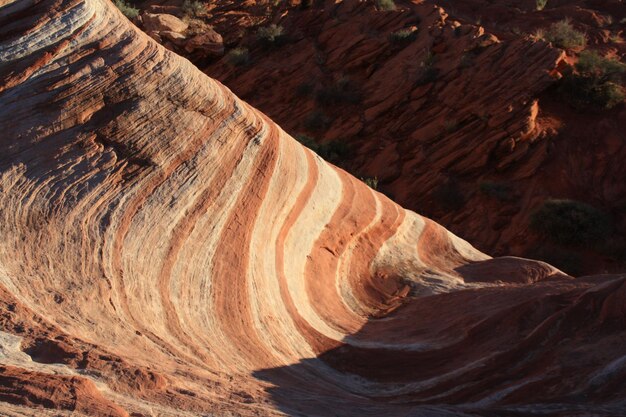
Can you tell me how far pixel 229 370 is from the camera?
5891 millimetres

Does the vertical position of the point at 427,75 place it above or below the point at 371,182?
above

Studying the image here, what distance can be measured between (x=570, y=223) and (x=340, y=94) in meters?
9.32

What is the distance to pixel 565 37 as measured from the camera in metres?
24.5

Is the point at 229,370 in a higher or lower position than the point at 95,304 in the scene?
lower

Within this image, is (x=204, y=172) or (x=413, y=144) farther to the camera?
(x=413, y=144)

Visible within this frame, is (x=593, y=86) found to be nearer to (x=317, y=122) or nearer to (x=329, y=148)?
(x=329, y=148)

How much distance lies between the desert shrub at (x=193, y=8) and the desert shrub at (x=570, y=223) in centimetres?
1678

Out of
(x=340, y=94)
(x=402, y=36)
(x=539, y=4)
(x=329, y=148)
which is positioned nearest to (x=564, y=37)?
(x=402, y=36)

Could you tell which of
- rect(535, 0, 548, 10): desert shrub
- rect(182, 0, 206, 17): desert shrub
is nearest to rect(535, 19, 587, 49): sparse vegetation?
rect(535, 0, 548, 10): desert shrub

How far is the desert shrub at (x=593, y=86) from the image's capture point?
2178cm

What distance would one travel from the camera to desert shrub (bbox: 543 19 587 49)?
2438 centimetres

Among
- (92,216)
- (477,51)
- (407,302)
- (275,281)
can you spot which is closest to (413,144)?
(477,51)

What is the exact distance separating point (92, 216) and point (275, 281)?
204cm

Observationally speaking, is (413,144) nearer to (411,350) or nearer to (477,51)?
(477,51)
